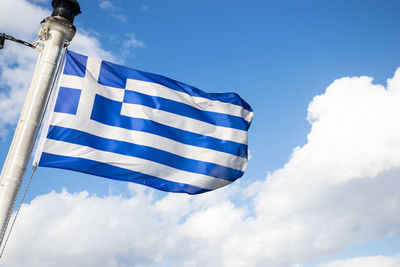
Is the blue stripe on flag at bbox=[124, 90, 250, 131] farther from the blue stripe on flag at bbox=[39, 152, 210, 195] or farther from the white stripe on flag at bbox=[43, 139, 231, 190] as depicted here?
the blue stripe on flag at bbox=[39, 152, 210, 195]

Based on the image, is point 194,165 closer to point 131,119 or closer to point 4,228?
point 131,119

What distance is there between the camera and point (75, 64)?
9.04 metres

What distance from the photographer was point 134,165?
938cm

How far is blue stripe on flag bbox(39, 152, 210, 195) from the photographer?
26.3 ft

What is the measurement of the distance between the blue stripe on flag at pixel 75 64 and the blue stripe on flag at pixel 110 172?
226 centimetres

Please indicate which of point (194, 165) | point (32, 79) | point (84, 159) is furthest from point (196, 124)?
point (32, 79)

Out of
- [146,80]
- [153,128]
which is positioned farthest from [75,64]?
[153,128]

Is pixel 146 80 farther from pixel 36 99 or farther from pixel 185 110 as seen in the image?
pixel 36 99

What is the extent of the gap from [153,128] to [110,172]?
1.89 meters

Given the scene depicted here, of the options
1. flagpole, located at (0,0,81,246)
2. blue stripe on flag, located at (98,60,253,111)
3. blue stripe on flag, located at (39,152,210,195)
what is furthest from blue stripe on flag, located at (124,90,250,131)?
flagpole, located at (0,0,81,246)

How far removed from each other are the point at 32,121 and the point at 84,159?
1970 millimetres

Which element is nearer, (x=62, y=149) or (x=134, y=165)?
(x=62, y=149)

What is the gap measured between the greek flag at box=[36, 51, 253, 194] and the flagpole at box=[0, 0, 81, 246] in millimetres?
1105

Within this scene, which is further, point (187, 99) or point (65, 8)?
point (187, 99)
